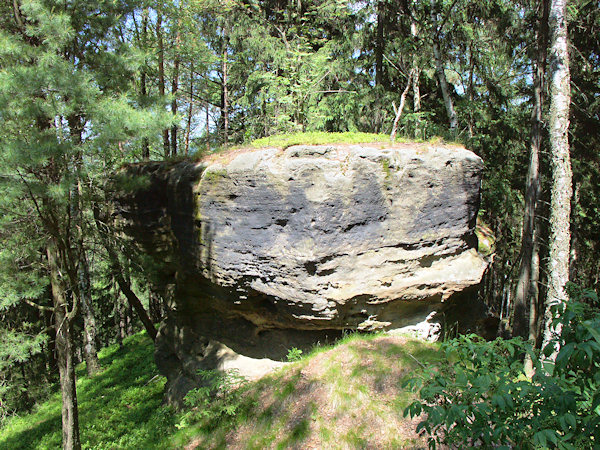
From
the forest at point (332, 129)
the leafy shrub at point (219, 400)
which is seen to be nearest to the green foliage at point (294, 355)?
the leafy shrub at point (219, 400)

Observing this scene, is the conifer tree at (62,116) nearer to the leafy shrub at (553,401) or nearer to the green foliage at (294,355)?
the green foliage at (294,355)

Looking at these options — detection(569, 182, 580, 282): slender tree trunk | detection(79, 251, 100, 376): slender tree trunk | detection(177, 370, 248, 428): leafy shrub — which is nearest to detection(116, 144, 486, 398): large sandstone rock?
detection(177, 370, 248, 428): leafy shrub

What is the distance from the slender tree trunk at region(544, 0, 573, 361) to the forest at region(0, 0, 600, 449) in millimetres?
30

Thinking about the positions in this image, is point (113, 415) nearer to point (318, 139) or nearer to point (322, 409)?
point (322, 409)

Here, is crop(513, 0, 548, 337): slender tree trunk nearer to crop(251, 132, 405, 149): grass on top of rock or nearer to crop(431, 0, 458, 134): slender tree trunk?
crop(431, 0, 458, 134): slender tree trunk

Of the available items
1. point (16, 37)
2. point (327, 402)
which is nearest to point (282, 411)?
point (327, 402)

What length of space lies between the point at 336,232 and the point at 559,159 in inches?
171

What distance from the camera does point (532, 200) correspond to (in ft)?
31.7

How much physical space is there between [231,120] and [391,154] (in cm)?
848

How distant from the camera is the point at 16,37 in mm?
5809

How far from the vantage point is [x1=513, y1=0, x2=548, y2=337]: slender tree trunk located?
9117mm

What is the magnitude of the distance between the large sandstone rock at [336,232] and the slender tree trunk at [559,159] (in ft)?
4.26

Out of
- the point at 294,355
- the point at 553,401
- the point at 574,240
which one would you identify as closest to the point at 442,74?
the point at 574,240

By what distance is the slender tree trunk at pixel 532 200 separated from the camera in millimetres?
9117
